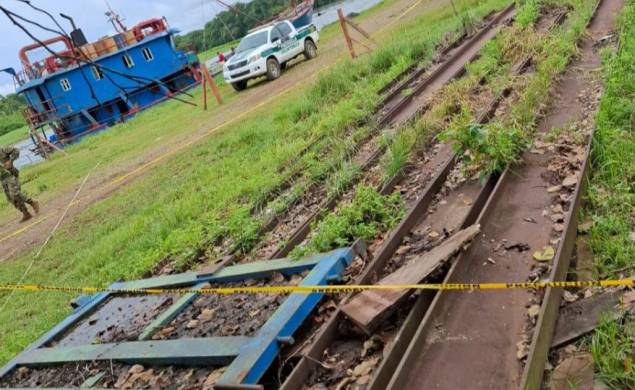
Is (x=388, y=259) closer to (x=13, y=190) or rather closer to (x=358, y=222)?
(x=358, y=222)

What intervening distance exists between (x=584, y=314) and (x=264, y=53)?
56.4 feet

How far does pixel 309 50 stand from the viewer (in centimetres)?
2105

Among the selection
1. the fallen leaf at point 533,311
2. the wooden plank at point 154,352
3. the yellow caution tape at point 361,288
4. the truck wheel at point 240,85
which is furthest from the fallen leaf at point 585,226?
the truck wheel at point 240,85

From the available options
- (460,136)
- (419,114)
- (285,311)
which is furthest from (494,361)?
(419,114)

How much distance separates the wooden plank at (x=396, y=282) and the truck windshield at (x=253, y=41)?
54.8 feet

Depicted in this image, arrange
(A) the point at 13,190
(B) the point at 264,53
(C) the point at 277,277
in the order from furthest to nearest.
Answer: (B) the point at 264,53
(A) the point at 13,190
(C) the point at 277,277

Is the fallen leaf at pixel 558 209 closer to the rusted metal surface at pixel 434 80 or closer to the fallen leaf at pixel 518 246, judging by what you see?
the fallen leaf at pixel 518 246

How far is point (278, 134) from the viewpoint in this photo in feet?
34.7

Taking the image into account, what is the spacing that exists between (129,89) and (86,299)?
82.2 ft

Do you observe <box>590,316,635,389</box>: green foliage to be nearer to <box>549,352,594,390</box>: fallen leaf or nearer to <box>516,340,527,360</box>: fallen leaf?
<box>549,352,594,390</box>: fallen leaf

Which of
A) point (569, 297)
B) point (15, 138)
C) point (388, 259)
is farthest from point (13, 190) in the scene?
point (15, 138)

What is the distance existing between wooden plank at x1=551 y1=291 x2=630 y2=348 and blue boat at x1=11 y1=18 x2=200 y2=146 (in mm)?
27096

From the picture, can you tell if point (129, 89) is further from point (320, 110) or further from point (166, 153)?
point (320, 110)

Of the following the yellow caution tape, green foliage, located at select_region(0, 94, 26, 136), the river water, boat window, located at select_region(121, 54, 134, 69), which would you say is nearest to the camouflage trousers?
the yellow caution tape
